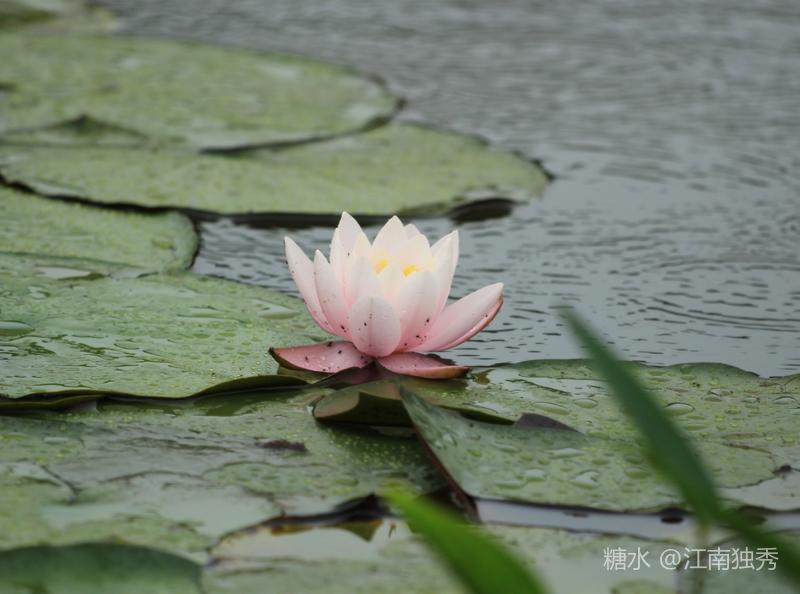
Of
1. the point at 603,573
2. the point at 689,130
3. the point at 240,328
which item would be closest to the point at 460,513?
the point at 603,573

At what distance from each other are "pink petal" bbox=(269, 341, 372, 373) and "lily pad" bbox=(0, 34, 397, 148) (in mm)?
1362

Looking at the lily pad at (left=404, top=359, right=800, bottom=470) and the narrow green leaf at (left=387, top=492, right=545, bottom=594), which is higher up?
the narrow green leaf at (left=387, top=492, right=545, bottom=594)

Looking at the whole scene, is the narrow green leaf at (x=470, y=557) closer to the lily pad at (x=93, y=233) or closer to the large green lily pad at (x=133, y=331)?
the large green lily pad at (x=133, y=331)

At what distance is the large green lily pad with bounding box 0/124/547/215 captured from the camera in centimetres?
260

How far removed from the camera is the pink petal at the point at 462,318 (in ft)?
5.74

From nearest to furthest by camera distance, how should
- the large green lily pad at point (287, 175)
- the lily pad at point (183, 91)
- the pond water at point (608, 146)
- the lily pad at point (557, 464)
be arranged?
the lily pad at point (557, 464)
the pond water at point (608, 146)
the large green lily pad at point (287, 175)
the lily pad at point (183, 91)

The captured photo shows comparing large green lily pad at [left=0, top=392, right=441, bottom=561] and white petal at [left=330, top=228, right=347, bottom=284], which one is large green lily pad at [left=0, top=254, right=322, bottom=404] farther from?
white petal at [left=330, top=228, right=347, bottom=284]

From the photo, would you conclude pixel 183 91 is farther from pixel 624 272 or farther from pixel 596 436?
A: pixel 596 436

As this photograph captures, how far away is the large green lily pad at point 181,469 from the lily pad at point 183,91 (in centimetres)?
152

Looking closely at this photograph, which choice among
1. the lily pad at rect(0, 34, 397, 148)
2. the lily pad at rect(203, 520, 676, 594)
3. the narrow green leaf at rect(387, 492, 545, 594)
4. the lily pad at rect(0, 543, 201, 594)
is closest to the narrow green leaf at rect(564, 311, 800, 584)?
the narrow green leaf at rect(387, 492, 545, 594)

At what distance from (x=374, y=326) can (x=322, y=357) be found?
0.38ft

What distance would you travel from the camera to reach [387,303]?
164cm

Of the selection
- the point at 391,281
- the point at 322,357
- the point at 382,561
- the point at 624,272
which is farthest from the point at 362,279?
the point at 624,272

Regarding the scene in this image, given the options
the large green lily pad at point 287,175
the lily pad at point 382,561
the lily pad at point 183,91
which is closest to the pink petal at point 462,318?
the lily pad at point 382,561
